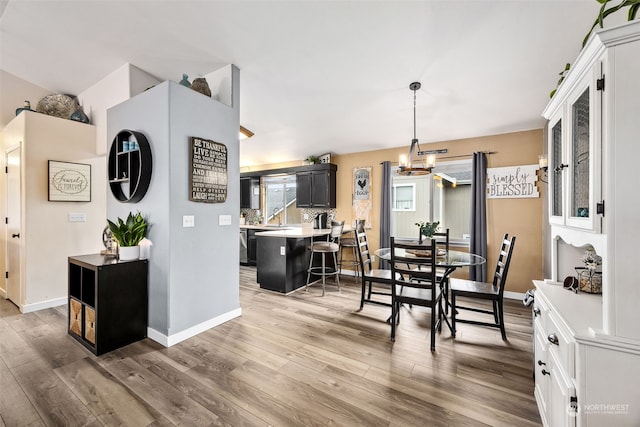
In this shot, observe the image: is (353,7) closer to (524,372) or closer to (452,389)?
(452,389)

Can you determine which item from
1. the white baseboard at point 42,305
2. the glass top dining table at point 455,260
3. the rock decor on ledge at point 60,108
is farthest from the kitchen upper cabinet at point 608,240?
the rock decor on ledge at point 60,108

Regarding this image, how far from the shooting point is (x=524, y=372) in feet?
6.76

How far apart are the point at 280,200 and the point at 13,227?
4.42 metres

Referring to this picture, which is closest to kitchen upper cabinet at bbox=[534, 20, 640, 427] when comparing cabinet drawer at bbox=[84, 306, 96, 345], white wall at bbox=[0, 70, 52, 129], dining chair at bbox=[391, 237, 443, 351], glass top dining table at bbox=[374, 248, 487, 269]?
dining chair at bbox=[391, 237, 443, 351]

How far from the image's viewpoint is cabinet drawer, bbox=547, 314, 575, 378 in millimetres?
1134

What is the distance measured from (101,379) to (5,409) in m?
0.46

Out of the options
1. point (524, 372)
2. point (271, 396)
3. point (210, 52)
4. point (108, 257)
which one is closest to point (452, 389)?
point (524, 372)

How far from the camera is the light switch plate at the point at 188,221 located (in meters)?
2.54

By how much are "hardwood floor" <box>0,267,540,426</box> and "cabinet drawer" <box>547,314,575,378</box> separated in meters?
0.61

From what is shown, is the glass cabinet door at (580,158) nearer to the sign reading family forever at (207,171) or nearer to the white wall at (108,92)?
the sign reading family forever at (207,171)

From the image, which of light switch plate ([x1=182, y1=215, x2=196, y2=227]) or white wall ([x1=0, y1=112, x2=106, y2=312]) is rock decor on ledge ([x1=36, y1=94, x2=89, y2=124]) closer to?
white wall ([x1=0, y1=112, x2=106, y2=312])

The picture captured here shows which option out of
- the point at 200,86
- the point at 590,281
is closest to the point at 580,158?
the point at 590,281

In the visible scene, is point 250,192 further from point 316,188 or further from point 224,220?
point 224,220

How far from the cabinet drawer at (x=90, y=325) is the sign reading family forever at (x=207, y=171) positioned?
4.28 ft
